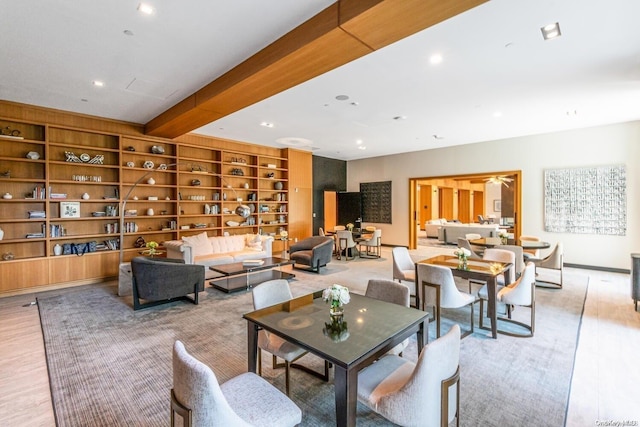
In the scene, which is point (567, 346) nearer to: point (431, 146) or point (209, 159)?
point (431, 146)

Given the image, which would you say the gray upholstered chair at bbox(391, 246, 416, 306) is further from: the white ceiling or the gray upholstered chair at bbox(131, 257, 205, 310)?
the gray upholstered chair at bbox(131, 257, 205, 310)

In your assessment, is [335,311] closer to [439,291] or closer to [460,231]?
[439,291]

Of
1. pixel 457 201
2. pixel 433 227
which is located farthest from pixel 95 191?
pixel 457 201

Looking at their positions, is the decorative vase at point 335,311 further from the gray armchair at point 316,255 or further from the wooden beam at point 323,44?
the gray armchair at point 316,255

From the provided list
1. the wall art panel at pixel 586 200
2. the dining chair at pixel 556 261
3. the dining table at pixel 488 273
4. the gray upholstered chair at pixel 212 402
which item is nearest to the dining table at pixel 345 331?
the gray upholstered chair at pixel 212 402

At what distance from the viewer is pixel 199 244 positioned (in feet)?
21.4

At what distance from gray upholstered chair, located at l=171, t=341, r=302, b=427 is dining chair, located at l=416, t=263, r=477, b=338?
223 centimetres

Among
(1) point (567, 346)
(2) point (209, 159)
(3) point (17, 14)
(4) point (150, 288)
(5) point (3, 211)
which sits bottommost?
(1) point (567, 346)

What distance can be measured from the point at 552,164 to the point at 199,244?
8587 millimetres

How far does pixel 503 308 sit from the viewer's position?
14.1 feet

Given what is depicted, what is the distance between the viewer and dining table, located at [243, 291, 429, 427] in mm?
1525

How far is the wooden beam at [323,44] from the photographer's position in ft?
7.77

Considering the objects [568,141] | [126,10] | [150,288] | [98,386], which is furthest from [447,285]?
[568,141]

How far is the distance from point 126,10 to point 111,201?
182 inches
